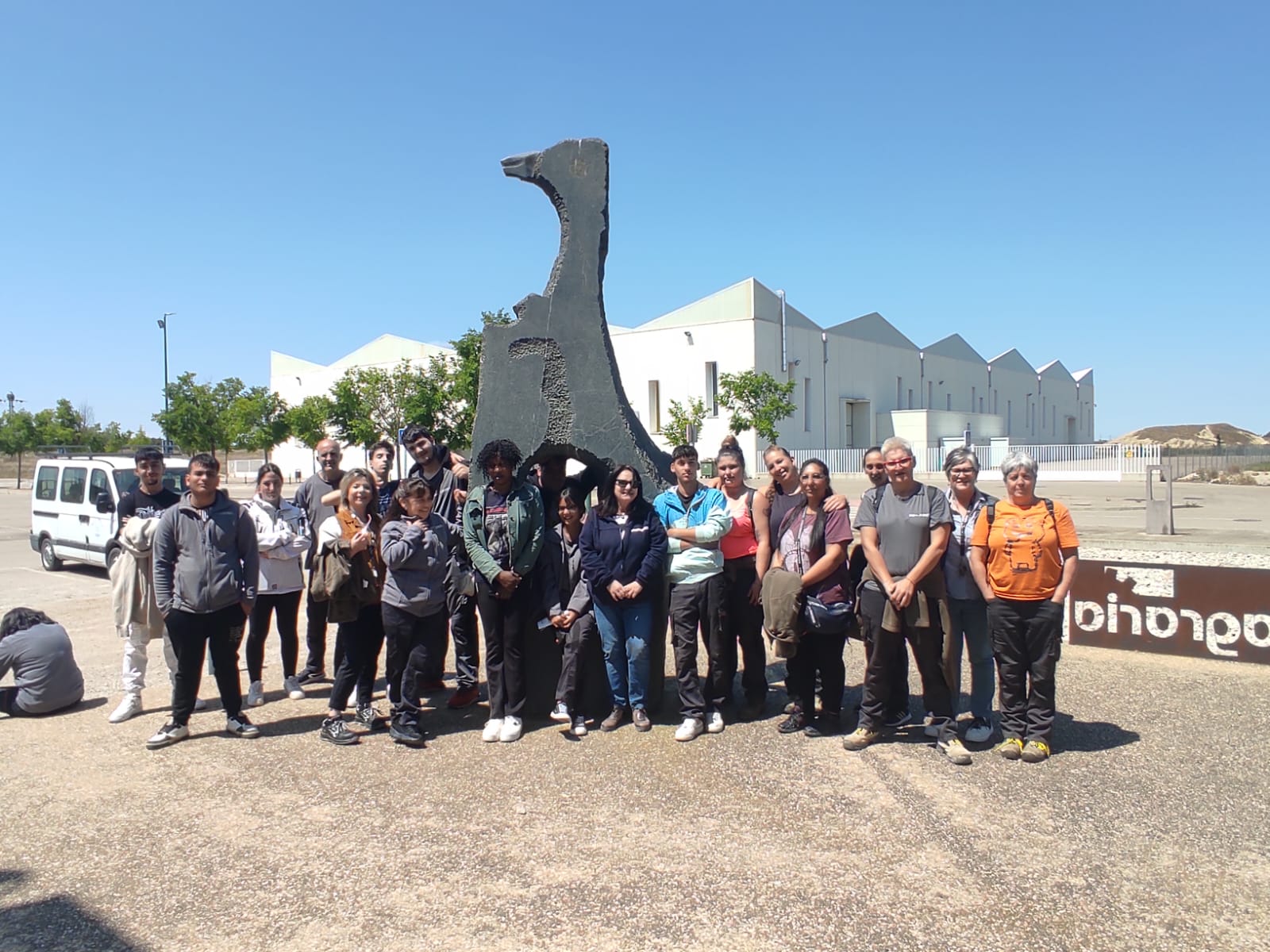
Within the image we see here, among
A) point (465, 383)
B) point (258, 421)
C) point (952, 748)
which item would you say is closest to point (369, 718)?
point (952, 748)

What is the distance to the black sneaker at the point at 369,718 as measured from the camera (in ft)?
17.3

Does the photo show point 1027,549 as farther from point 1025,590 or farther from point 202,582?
point 202,582

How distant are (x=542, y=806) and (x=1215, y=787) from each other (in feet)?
10.6

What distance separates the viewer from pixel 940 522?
473cm

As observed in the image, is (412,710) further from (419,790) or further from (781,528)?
(781,528)

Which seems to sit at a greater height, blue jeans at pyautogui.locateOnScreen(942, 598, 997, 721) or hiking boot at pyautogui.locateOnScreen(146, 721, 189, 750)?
blue jeans at pyautogui.locateOnScreen(942, 598, 997, 721)

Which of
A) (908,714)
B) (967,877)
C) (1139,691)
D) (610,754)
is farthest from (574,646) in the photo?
(1139,691)

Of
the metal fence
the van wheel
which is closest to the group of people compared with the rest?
the van wheel

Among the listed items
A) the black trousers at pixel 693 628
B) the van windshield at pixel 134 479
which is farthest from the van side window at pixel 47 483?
→ the black trousers at pixel 693 628

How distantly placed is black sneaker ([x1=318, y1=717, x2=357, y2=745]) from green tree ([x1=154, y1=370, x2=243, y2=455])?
37.3 m

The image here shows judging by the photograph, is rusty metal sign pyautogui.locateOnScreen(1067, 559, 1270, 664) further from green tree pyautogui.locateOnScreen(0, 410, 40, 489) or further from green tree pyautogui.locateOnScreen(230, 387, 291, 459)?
green tree pyautogui.locateOnScreen(0, 410, 40, 489)

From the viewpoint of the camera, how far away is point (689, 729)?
16.6 ft

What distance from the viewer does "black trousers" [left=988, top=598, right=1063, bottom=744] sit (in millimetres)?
4637

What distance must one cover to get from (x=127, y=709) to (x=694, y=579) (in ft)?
12.0
